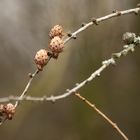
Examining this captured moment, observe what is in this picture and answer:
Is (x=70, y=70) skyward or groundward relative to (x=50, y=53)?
skyward

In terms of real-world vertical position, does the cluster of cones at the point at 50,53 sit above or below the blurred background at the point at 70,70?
below

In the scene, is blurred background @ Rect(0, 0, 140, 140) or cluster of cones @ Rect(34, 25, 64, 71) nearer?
cluster of cones @ Rect(34, 25, 64, 71)

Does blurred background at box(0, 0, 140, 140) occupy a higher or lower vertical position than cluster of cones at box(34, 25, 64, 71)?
higher

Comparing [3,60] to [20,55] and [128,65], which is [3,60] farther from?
[128,65]

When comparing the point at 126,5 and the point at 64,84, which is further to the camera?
the point at 64,84

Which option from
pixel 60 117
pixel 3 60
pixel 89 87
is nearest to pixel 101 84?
pixel 89 87

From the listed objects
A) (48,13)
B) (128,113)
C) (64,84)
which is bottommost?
(128,113)

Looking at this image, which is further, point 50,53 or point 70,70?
point 70,70

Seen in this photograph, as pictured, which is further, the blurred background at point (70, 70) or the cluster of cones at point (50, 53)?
the blurred background at point (70, 70)
